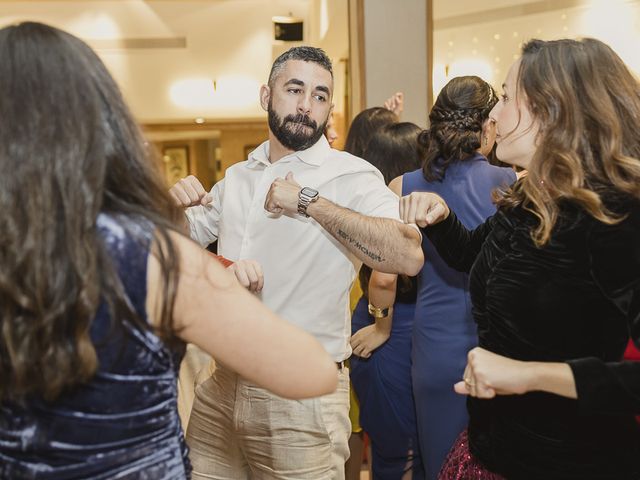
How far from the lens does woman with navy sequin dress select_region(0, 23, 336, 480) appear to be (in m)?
0.87

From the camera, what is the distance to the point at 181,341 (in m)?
0.99

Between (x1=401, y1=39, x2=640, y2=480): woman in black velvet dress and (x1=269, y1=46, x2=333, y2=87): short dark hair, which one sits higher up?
(x1=269, y1=46, x2=333, y2=87): short dark hair

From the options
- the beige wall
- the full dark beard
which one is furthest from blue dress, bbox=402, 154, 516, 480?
the beige wall

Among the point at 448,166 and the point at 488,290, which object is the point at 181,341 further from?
the point at 448,166

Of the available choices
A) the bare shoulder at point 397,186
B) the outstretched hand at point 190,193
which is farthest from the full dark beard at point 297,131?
the bare shoulder at point 397,186

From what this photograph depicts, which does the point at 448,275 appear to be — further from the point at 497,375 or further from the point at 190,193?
the point at 497,375

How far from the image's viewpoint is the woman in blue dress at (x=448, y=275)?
2.10 meters

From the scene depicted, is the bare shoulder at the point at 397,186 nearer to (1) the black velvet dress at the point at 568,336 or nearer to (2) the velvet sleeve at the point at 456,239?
(2) the velvet sleeve at the point at 456,239

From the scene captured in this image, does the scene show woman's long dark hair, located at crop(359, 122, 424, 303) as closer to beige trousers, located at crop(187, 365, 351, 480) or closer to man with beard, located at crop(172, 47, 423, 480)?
man with beard, located at crop(172, 47, 423, 480)

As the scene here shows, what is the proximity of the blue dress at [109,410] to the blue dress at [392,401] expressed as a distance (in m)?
1.49

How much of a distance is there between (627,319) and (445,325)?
960mm

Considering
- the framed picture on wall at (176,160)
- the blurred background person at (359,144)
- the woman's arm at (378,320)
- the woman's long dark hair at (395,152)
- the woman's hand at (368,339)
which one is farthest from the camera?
the framed picture on wall at (176,160)

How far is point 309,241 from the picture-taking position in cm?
189

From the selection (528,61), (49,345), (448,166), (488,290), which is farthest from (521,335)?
(448,166)
